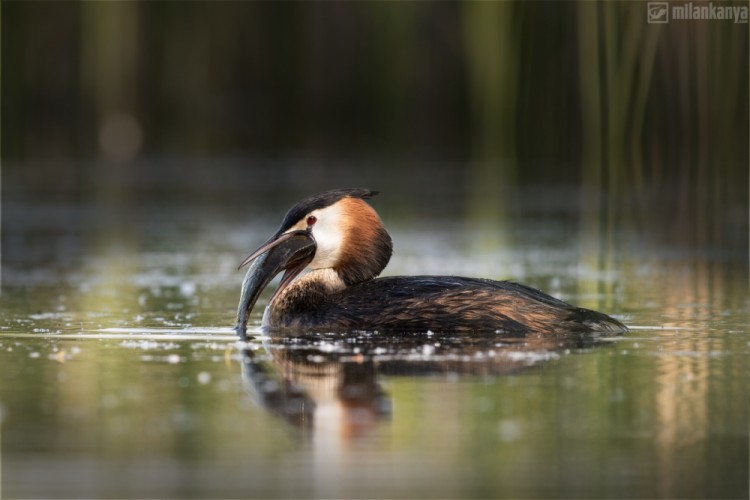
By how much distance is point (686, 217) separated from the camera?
17.0 metres

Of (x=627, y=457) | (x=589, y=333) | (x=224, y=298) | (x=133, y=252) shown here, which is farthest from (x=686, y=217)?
(x=627, y=457)

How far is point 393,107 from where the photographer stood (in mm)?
32875

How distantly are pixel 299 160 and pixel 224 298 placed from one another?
A: 14.8 meters

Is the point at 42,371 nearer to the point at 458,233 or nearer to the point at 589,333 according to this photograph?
the point at 589,333

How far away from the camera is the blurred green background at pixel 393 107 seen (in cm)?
1748

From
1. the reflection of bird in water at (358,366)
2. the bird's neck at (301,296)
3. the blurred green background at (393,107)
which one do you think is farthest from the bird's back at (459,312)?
the blurred green background at (393,107)

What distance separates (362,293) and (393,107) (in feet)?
78.3

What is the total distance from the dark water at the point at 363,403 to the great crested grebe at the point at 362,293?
0.20m

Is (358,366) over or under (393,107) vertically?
under

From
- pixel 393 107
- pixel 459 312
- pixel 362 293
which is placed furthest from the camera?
pixel 393 107

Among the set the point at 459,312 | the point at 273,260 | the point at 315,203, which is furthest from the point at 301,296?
the point at 459,312

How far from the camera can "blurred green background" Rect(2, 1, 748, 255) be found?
17.5 meters

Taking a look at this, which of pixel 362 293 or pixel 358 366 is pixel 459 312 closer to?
pixel 362 293

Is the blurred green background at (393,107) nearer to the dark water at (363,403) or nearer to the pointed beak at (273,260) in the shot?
the pointed beak at (273,260)
